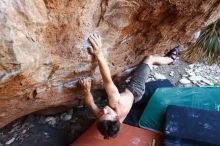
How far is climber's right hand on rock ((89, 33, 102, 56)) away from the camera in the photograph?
8.07 ft

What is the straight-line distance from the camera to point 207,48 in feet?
19.2

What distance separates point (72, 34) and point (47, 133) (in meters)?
1.65

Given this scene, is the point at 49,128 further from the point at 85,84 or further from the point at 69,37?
the point at 69,37

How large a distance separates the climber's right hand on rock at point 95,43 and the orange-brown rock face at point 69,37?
45 mm

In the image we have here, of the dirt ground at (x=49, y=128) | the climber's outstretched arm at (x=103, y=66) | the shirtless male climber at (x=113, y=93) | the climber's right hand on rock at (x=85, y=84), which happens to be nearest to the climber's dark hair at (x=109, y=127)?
the shirtless male climber at (x=113, y=93)

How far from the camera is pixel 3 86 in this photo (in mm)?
2170

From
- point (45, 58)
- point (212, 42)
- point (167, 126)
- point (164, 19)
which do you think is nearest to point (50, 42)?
point (45, 58)

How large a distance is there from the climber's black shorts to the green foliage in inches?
105

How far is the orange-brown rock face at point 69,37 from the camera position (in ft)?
6.37

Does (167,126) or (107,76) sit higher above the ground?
(107,76)

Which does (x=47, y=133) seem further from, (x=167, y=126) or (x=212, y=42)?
(x=212, y=42)

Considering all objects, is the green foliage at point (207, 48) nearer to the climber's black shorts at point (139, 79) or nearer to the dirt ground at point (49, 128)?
the dirt ground at point (49, 128)

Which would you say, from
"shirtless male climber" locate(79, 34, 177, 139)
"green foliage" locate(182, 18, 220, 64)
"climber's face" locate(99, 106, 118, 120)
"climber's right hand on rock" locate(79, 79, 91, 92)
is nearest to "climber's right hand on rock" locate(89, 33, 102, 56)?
"shirtless male climber" locate(79, 34, 177, 139)

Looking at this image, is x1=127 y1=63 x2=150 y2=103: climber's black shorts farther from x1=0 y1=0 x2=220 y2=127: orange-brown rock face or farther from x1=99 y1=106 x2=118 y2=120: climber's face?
x1=99 y1=106 x2=118 y2=120: climber's face
